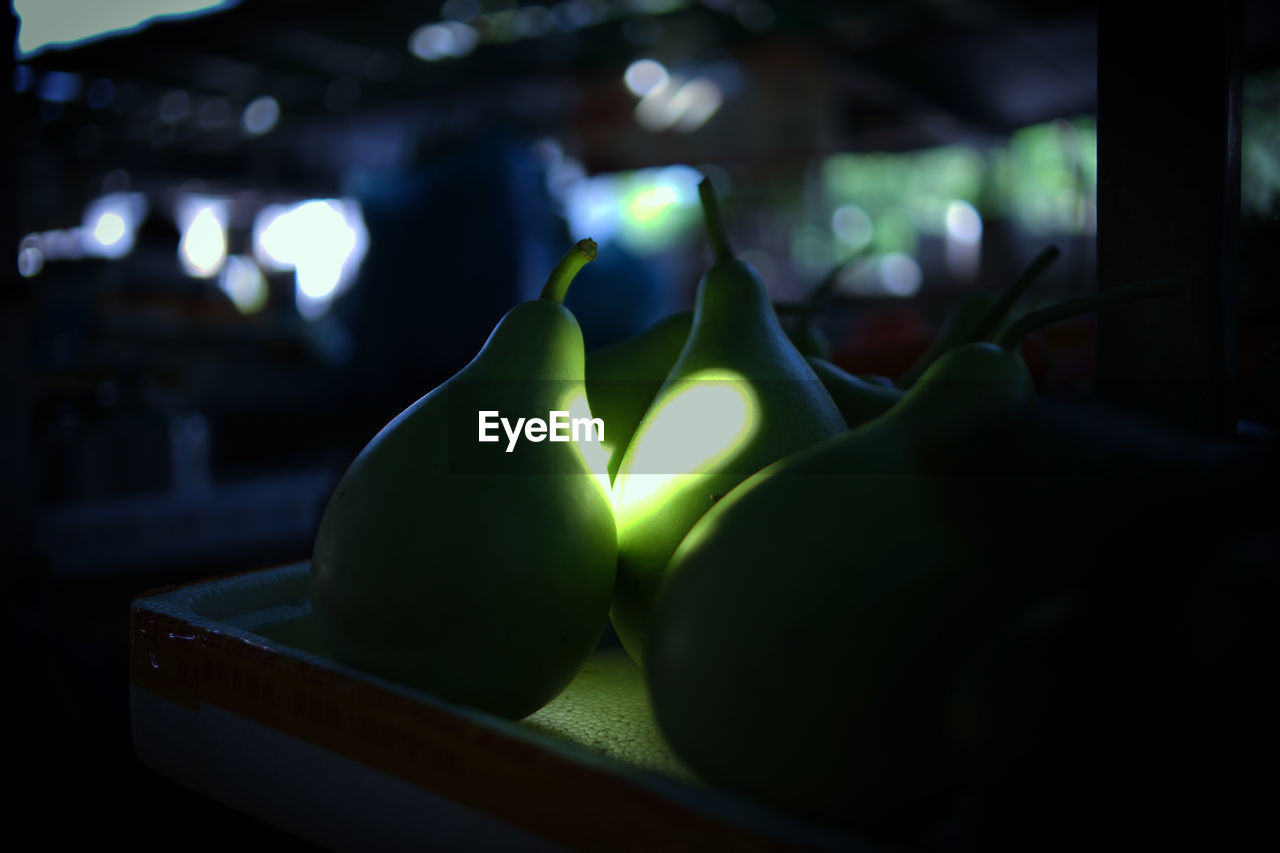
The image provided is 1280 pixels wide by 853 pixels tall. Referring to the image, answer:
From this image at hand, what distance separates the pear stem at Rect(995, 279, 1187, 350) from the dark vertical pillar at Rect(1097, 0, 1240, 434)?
0.07m

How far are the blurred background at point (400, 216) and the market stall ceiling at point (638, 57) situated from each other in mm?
23

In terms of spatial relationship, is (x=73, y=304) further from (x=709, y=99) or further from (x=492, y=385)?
(x=492, y=385)

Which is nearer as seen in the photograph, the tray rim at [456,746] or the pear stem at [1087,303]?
the tray rim at [456,746]

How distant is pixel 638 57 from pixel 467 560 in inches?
214

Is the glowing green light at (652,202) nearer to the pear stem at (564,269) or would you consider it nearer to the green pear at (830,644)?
the pear stem at (564,269)

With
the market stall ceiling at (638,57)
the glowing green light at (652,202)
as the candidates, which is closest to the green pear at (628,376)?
the market stall ceiling at (638,57)

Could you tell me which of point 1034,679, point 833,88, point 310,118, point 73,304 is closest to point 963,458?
point 1034,679

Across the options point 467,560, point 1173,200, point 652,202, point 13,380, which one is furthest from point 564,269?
point 652,202

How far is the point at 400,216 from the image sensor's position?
248cm

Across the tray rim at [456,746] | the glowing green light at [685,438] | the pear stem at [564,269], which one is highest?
the pear stem at [564,269]

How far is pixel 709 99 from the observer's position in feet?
17.6

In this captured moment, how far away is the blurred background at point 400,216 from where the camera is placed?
1350mm

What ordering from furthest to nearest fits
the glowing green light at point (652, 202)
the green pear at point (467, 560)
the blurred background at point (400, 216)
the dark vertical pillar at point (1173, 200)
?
the glowing green light at point (652, 202) < the blurred background at point (400, 216) < the dark vertical pillar at point (1173, 200) < the green pear at point (467, 560)

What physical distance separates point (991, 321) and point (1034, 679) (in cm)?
26
